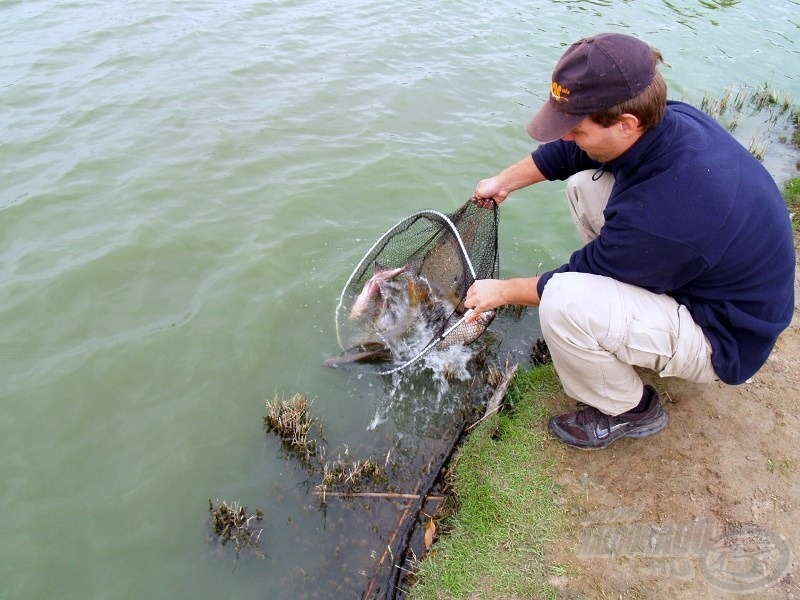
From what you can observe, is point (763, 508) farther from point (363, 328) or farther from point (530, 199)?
point (530, 199)

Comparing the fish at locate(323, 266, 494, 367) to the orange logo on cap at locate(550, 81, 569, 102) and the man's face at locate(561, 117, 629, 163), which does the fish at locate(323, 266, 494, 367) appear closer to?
the man's face at locate(561, 117, 629, 163)

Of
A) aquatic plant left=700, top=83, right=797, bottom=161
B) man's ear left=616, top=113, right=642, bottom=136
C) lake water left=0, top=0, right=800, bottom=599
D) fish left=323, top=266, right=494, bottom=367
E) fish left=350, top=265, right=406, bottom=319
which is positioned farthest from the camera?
aquatic plant left=700, top=83, right=797, bottom=161

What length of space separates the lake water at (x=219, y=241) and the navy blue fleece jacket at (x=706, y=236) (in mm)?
1958

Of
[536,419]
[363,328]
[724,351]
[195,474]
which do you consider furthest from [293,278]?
[724,351]

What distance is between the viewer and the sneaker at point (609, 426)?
3.73 meters

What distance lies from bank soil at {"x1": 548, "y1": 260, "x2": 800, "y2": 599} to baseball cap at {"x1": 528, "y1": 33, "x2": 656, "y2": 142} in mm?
2163

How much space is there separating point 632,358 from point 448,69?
7.61 m

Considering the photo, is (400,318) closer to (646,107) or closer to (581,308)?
(581,308)

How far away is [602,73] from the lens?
9.12 ft

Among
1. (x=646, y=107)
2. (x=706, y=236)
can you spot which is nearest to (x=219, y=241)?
(x=646, y=107)

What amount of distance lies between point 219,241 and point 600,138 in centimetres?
420

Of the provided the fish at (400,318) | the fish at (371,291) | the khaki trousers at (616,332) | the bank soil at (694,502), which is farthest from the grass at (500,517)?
the fish at (371,291)


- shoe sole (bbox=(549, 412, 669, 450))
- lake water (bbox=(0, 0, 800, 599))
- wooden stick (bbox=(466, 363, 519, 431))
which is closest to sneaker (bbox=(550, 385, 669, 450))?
shoe sole (bbox=(549, 412, 669, 450))

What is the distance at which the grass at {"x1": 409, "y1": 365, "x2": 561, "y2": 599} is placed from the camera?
10.5ft
